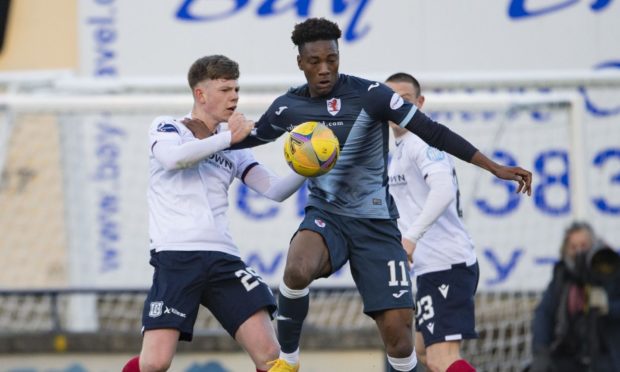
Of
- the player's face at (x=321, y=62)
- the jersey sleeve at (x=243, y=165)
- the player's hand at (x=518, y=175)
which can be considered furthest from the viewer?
the jersey sleeve at (x=243, y=165)

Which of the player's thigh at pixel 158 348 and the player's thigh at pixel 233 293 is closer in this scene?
the player's thigh at pixel 158 348

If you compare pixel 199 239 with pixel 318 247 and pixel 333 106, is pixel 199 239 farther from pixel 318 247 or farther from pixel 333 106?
pixel 333 106

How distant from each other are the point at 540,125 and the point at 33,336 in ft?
16.7

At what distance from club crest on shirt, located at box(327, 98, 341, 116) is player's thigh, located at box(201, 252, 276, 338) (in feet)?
3.18

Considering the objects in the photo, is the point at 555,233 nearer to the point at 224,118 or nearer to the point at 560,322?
the point at 560,322

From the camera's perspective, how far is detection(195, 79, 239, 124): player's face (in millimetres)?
7762

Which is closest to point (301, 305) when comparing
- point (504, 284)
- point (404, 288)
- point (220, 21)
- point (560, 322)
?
point (404, 288)

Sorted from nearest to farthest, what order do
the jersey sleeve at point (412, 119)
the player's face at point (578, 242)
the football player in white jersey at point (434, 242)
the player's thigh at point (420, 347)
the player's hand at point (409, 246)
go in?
the jersey sleeve at point (412, 119), the player's hand at point (409, 246), the football player in white jersey at point (434, 242), the player's thigh at point (420, 347), the player's face at point (578, 242)

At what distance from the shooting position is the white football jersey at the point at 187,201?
7.62 meters

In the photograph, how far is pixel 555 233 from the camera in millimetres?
12953

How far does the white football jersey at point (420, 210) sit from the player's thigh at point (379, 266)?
0.89 m

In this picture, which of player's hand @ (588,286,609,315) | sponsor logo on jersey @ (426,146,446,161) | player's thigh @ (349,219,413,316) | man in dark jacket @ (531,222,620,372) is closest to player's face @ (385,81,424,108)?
sponsor logo on jersey @ (426,146,446,161)

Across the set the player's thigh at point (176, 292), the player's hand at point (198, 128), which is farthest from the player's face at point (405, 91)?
the player's thigh at point (176, 292)

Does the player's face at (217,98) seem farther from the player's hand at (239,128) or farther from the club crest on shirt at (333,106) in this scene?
the club crest on shirt at (333,106)
